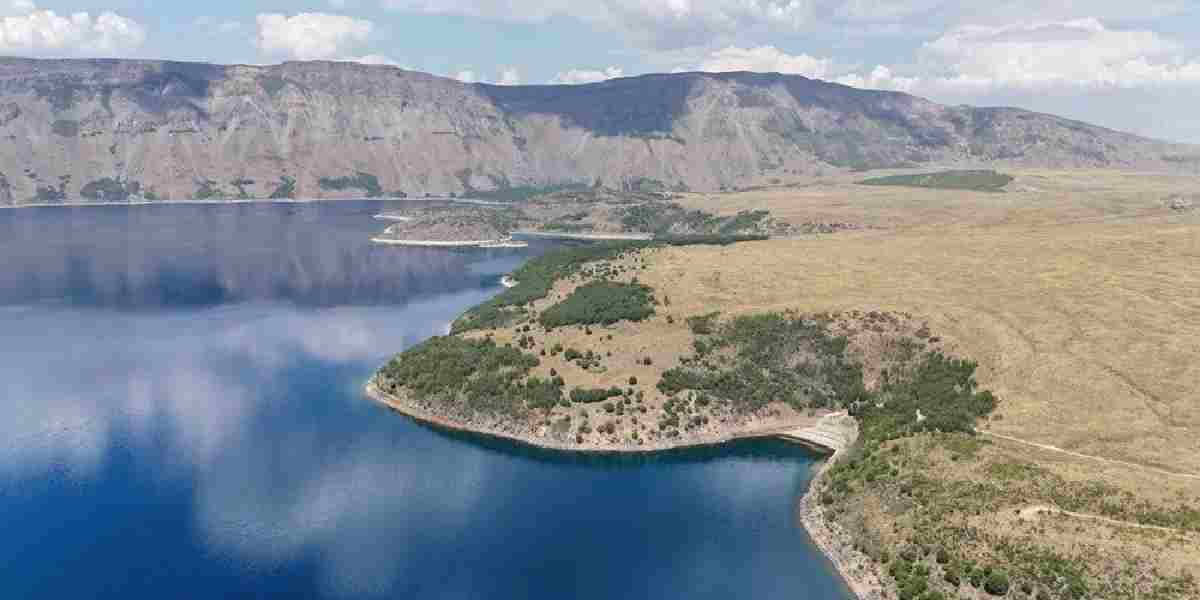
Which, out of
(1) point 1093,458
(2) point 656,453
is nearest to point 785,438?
(2) point 656,453

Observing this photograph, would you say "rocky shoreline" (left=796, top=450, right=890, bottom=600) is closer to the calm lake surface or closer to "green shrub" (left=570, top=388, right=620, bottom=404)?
the calm lake surface

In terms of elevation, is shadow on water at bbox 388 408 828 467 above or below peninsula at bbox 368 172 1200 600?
below

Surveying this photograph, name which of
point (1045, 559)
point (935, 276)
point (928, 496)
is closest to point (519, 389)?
point (928, 496)

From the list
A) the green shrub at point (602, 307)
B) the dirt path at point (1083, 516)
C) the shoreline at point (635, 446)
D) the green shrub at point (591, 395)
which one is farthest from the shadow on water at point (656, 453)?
the green shrub at point (602, 307)

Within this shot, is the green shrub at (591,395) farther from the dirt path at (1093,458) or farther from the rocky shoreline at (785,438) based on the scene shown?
the dirt path at (1093,458)

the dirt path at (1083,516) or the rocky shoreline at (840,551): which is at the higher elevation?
the dirt path at (1083,516)

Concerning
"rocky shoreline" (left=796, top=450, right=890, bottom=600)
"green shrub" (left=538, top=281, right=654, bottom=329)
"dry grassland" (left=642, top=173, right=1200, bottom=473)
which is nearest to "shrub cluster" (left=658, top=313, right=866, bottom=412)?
"dry grassland" (left=642, top=173, right=1200, bottom=473)

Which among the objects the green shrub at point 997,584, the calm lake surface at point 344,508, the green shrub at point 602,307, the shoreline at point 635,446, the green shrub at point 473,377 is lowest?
the calm lake surface at point 344,508

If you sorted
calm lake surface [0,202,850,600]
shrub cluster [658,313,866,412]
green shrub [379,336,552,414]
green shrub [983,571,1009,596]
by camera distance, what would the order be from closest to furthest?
green shrub [983,571,1009,596], calm lake surface [0,202,850,600], green shrub [379,336,552,414], shrub cluster [658,313,866,412]

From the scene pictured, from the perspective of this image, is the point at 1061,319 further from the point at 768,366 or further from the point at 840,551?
the point at 840,551

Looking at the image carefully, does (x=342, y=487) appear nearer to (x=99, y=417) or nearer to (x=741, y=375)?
(x=99, y=417)

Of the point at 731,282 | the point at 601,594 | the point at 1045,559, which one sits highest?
the point at 731,282
